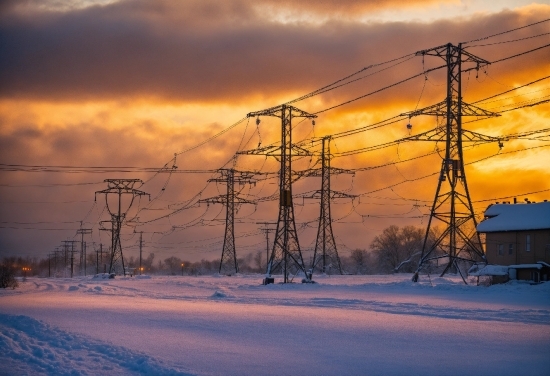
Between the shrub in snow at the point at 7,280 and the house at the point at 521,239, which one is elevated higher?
the house at the point at 521,239

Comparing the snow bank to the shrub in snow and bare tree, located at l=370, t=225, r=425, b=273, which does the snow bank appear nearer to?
the shrub in snow

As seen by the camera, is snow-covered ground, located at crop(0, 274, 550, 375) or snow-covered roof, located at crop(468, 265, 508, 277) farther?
snow-covered roof, located at crop(468, 265, 508, 277)

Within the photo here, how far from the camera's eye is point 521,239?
49062 mm

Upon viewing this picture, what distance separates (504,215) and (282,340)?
39.9m

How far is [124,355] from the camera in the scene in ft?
49.3

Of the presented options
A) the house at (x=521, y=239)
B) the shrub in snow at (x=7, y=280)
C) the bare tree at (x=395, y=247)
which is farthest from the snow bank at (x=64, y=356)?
the bare tree at (x=395, y=247)

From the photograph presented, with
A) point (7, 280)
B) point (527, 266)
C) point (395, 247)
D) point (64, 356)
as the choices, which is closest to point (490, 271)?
point (527, 266)

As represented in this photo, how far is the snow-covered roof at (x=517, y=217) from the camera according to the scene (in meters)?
48.3

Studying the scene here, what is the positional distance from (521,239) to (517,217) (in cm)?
255

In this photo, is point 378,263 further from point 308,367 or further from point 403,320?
point 308,367

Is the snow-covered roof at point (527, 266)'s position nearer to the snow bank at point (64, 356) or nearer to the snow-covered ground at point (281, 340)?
the snow-covered ground at point (281, 340)

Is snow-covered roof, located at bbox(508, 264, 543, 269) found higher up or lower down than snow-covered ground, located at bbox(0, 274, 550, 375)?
higher up

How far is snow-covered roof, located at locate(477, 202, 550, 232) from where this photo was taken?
159 ft

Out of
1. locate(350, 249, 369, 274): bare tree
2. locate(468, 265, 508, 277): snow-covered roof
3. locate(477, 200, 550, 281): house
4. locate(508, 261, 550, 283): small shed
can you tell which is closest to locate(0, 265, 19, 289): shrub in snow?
locate(468, 265, 508, 277): snow-covered roof
